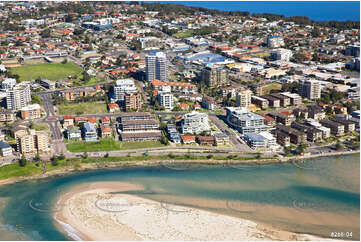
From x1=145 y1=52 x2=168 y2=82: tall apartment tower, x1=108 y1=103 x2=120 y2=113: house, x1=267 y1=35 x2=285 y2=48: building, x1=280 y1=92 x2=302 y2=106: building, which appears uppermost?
x1=267 y1=35 x2=285 y2=48: building

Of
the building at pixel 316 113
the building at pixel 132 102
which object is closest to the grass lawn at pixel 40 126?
the building at pixel 132 102

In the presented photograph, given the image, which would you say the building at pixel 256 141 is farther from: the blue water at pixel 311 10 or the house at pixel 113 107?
the blue water at pixel 311 10

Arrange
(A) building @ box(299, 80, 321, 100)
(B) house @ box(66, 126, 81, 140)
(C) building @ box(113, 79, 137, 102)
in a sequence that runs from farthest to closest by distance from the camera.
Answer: (A) building @ box(299, 80, 321, 100)
(C) building @ box(113, 79, 137, 102)
(B) house @ box(66, 126, 81, 140)

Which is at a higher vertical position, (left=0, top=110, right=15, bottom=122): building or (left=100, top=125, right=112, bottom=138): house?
(left=0, top=110, right=15, bottom=122): building

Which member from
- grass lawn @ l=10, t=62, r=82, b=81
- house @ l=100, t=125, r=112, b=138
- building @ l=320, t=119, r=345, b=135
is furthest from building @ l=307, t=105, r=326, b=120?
grass lawn @ l=10, t=62, r=82, b=81

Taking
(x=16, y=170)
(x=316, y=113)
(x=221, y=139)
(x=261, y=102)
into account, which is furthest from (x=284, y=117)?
(x=16, y=170)

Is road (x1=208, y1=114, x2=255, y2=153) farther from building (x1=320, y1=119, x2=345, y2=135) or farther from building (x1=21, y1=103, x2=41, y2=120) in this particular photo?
building (x1=21, y1=103, x2=41, y2=120)
